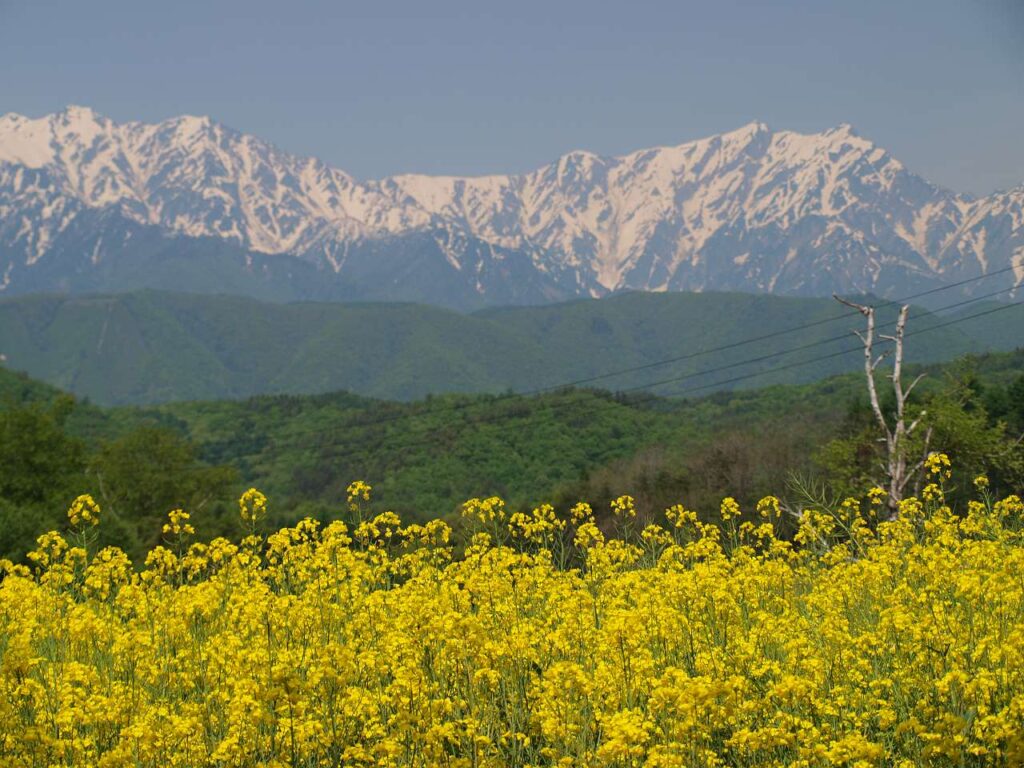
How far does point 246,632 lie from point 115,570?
3518mm

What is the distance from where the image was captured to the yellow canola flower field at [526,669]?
22.9 feet

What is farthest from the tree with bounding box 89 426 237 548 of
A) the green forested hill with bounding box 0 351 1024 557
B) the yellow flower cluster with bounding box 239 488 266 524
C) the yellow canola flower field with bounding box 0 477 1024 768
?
the yellow canola flower field with bounding box 0 477 1024 768

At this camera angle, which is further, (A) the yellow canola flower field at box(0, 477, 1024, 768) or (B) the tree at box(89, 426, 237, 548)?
(B) the tree at box(89, 426, 237, 548)

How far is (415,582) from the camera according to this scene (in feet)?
33.6

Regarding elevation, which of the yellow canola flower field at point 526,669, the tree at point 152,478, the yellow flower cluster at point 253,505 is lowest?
the yellow canola flower field at point 526,669

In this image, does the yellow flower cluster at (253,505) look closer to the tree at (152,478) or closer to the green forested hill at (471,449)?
the green forested hill at (471,449)

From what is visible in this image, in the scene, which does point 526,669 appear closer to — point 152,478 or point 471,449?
point 152,478

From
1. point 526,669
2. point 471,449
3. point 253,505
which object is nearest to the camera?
point 526,669

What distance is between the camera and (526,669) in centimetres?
872

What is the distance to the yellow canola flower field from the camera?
698cm

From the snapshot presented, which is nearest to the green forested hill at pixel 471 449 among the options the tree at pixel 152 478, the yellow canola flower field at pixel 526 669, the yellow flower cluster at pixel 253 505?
the tree at pixel 152 478

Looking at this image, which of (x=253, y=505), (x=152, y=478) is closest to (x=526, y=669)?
(x=253, y=505)

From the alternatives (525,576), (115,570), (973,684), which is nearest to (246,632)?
(525,576)

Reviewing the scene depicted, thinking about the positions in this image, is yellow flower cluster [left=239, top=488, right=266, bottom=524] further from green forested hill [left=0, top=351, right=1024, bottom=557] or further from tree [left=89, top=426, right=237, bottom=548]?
tree [left=89, top=426, right=237, bottom=548]
